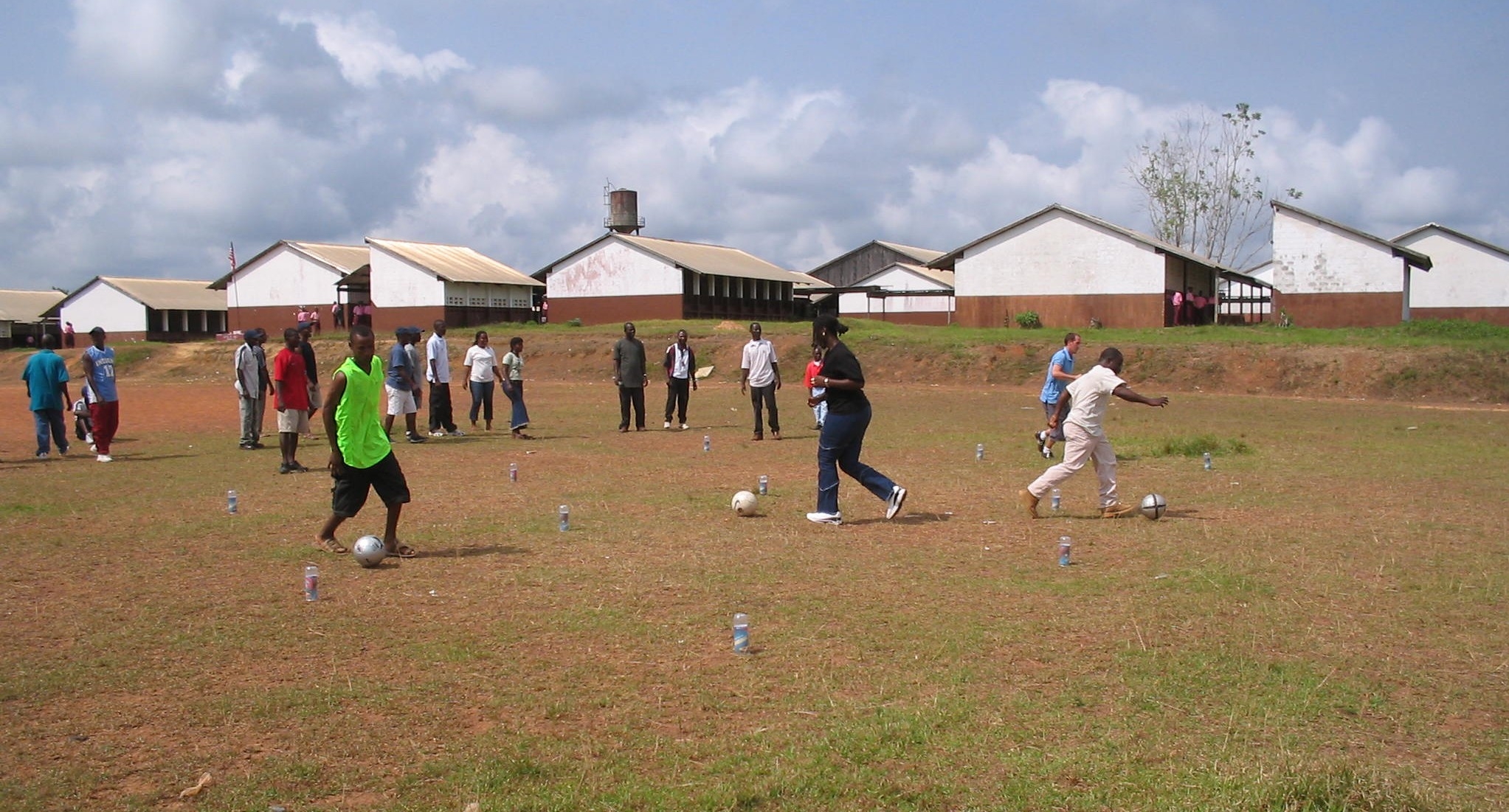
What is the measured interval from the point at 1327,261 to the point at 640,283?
31929 mm

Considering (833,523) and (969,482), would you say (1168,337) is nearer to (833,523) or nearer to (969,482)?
(969,482)

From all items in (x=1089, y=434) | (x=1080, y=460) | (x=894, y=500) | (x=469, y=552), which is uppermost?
(x=1089, y=434)

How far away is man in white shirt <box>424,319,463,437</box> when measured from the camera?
67.2ft

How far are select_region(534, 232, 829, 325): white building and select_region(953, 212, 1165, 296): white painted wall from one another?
1496 centimetres

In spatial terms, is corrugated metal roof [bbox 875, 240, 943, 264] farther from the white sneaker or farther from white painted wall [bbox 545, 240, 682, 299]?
the white sneaker

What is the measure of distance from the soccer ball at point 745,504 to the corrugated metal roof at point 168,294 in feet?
227

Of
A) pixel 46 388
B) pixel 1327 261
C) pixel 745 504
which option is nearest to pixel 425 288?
pixel 1327 261

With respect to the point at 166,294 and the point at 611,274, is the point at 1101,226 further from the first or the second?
the point at 166,294

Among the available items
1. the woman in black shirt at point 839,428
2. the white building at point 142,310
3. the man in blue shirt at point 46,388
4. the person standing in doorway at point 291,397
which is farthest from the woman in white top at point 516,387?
the white building at point 142,310

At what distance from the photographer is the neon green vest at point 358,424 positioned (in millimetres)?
10156

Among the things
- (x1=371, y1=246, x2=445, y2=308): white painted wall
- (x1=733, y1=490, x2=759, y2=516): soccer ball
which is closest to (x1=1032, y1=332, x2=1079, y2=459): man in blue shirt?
(x1=733, y1=490, x2=759, y2=516): soccer ball

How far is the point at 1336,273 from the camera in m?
51.9

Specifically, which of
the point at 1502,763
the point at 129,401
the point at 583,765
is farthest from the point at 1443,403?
the point at 129,401

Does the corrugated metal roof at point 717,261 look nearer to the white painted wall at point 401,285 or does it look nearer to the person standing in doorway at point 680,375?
the white painted wall at point 401,285
